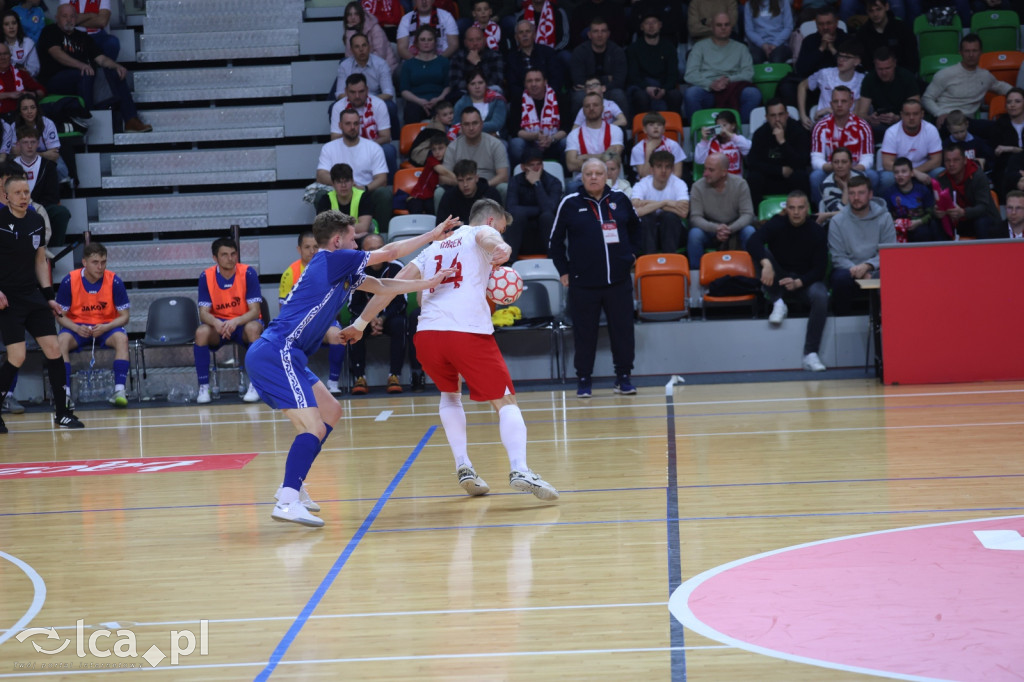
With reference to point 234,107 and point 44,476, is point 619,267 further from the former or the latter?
point 234,107

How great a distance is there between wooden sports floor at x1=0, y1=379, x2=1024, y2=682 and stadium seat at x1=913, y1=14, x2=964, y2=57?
6.82 metres

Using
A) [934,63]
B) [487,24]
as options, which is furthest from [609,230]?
[934,63]

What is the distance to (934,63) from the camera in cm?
1466

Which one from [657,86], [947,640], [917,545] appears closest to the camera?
[947,640]

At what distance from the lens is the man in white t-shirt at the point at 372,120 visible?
1419 cm

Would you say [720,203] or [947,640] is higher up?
[720,203]

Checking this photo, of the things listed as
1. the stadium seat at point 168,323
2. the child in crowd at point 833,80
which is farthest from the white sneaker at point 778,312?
the stadium seat at point 168,323

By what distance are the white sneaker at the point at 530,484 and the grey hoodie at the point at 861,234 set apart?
23.3 ft

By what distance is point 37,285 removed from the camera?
10.1 m

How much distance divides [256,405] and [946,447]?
7112 millimetres

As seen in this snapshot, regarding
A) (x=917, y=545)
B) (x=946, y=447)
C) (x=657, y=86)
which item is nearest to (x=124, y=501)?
(x=917, y=545)

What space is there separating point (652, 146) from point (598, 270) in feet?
9.85

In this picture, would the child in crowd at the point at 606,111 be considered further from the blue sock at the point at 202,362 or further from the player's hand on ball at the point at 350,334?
the player's hand on ball at the point at 350,334

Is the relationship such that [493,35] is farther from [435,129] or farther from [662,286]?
[662,286]
